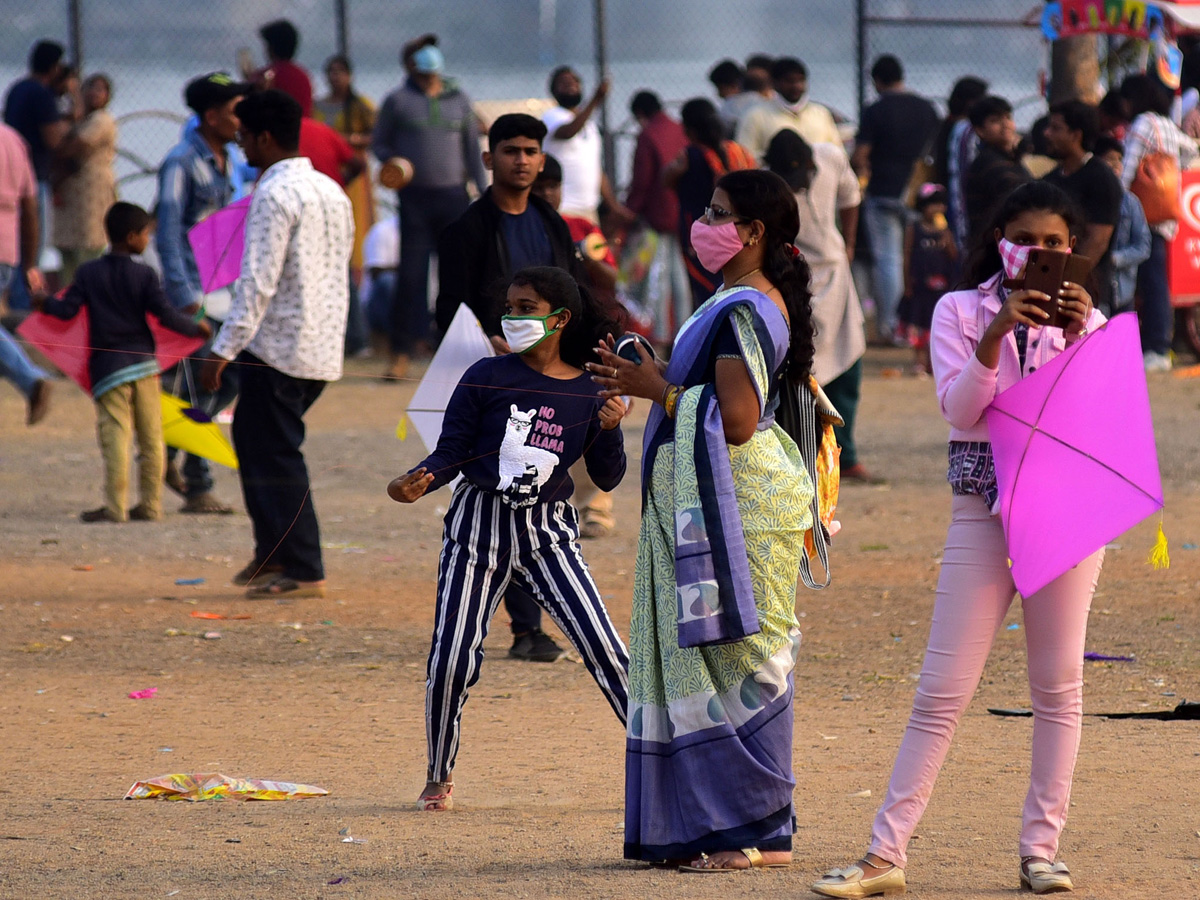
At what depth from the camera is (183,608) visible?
740 cm

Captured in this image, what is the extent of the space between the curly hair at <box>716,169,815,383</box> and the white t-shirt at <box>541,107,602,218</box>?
9.69 metres

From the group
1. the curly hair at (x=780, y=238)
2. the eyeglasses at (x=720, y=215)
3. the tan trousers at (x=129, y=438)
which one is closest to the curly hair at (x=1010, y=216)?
the curly hair at (x=780, y=238)

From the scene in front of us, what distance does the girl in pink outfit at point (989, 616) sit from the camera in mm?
3916

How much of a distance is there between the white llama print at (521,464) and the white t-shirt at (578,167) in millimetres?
9187

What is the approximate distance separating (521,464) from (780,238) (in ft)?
3.27

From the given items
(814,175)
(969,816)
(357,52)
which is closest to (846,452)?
(814,175)

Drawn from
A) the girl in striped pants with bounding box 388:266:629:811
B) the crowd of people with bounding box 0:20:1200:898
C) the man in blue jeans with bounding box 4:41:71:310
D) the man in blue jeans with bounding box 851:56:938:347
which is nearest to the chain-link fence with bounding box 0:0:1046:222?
the man in blue jeans with bounding box 4:41:71:310

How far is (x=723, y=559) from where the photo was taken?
4016mm

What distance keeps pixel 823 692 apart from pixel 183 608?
2.80m

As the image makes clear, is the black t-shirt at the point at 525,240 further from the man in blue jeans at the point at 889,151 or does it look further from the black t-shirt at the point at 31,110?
the black t-shirt at the point at 31,110

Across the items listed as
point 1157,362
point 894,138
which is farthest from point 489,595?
point 894,138

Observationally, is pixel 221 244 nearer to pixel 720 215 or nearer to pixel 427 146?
pixel 720 215

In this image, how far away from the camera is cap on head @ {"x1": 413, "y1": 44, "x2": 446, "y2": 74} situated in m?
13.5

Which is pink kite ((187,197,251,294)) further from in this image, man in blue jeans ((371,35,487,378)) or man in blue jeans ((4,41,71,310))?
man in blue jeans ((4,41,71,310))
